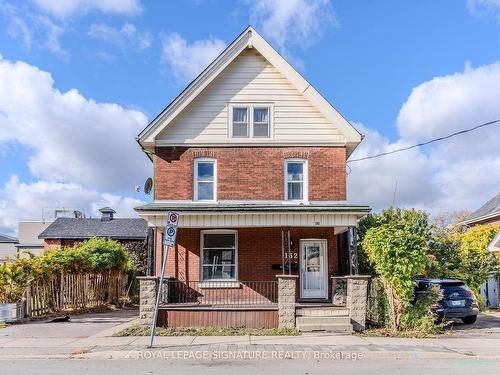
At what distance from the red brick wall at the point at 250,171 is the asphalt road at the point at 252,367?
8481 millimetres

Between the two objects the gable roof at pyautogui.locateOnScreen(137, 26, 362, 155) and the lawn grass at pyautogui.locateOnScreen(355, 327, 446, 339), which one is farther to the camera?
the gable roof at pyautogui.locateOnScreen(137, 26, 362, 155)

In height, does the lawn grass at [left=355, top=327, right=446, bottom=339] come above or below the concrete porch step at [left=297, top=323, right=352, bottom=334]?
below

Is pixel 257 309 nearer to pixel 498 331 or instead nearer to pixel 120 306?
pixel 498 331

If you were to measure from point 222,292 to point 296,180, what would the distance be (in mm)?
4891

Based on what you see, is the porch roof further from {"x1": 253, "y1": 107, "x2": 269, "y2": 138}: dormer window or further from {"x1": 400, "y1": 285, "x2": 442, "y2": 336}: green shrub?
{"x1": 253, "y1": 107, "x2": 269, "y2": 138}: dormer window

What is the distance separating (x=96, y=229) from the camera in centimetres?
3250

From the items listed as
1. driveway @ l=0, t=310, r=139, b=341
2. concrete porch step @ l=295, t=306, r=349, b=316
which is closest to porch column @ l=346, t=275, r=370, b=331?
concrete porch step @ l=295, t=306, r=349, b=316

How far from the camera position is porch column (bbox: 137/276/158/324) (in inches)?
545

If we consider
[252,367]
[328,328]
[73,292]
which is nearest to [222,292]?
[328,328]

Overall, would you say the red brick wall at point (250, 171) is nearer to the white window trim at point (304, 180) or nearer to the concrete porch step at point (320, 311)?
the white window trim at point (304, 180)

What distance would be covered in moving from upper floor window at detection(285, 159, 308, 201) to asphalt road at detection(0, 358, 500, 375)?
847cm

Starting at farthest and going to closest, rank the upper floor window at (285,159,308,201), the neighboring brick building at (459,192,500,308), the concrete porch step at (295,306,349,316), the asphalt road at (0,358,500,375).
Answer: the neighboring brick building at (459,192,500,308), the upper floor window at (285,159,308,201), the concrete porch step at (295,306,349,316), the asphalt road at (0,358,500,375)

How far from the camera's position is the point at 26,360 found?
32.9 feet

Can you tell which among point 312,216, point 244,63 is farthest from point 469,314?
point 244,63
